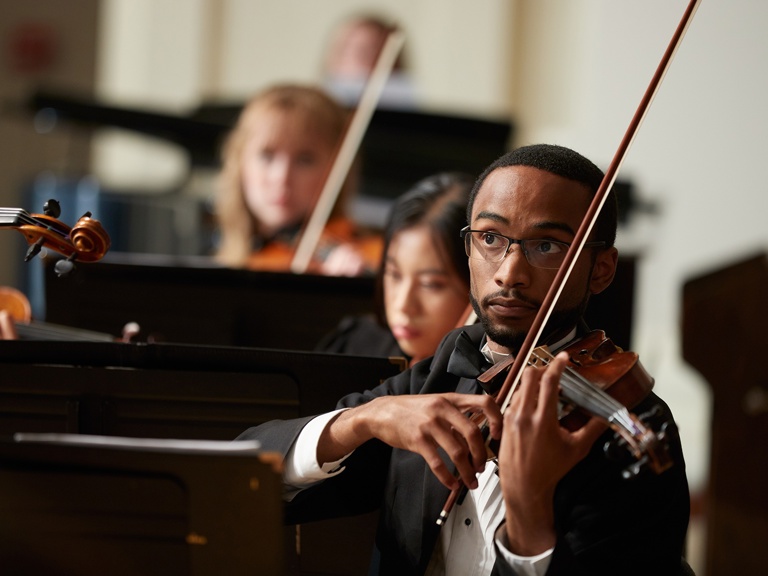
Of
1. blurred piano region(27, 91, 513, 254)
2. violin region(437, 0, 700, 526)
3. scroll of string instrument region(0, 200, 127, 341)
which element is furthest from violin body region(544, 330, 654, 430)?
blurred piano region(27, 91, 513, 254)

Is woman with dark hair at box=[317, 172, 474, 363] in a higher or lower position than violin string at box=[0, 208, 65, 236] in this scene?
lower

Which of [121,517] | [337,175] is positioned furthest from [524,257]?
[337,175]

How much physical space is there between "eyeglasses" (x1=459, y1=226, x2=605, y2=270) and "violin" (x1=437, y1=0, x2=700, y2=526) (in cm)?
3

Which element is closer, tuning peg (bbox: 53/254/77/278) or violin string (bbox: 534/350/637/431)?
violin string (bbox: 534/350/637/431)

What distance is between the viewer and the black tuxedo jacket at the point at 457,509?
109cm

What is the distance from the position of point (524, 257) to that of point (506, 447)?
22cm

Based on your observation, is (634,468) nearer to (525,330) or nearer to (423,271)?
(525,330)

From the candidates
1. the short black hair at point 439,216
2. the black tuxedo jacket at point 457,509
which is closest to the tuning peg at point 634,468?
the black tuxedo jacket at point 457,509

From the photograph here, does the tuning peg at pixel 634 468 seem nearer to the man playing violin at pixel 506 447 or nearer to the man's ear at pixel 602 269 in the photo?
the man playing violin at pixel 506 447

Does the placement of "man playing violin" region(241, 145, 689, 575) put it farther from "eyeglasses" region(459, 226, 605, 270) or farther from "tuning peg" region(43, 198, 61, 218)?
"tuning peg" region(43, 198, 61, 218)

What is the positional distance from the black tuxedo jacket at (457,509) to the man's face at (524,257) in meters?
0.10

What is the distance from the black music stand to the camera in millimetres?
1067

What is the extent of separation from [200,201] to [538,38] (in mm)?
1632

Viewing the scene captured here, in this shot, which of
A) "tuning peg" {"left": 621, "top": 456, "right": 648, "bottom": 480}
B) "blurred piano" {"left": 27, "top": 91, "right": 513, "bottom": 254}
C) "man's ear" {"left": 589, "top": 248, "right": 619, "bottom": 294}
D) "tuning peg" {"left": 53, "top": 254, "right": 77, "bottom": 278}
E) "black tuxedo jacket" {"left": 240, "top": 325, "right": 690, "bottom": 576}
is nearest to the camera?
"tuning peg" {"left": 621, "top": 456, "right": 648, "bottom": 480}
